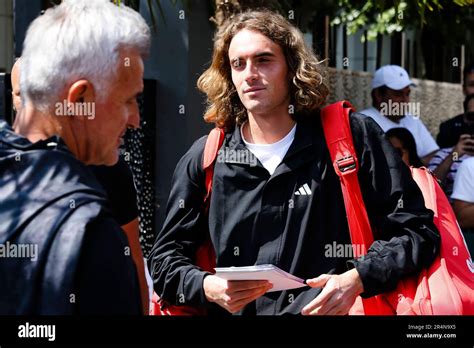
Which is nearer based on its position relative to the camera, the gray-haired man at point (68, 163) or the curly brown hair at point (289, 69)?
the gray-haired man at point (68, 163)

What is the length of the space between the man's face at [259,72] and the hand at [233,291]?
594mm

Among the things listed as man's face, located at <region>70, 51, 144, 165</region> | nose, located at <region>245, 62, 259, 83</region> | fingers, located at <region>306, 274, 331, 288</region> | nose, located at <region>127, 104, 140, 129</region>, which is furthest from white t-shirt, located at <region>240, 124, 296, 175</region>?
man's face, located at <region>70, 51, 144, 165</region>

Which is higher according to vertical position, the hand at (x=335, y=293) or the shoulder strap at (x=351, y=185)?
the shoulder strap at (x=351, y=185)

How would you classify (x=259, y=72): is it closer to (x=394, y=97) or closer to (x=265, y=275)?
(x=265, y=275)

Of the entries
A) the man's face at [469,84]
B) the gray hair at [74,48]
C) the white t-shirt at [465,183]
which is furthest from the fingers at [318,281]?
the man's face at [469,84]

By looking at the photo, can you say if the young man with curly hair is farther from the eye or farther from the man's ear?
the man's ear

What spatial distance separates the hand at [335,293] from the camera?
308 centimetres

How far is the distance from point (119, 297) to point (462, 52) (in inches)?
305

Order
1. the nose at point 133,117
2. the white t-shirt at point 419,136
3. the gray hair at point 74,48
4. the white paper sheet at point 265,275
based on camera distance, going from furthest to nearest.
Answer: the white t-shirt at point 419,136, the white paper sheet at point 265,275, the nose at point 133,117, the gray hair at point 74,48

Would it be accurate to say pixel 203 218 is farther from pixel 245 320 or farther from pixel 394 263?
pixel 394 263

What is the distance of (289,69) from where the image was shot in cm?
350

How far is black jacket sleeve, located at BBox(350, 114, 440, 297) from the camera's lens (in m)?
3.19

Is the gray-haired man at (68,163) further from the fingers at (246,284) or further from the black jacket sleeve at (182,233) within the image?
the black jacket sleeve at (182,233)

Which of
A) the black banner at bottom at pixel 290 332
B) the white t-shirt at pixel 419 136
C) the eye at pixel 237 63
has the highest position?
the eye at pixel 237 63
